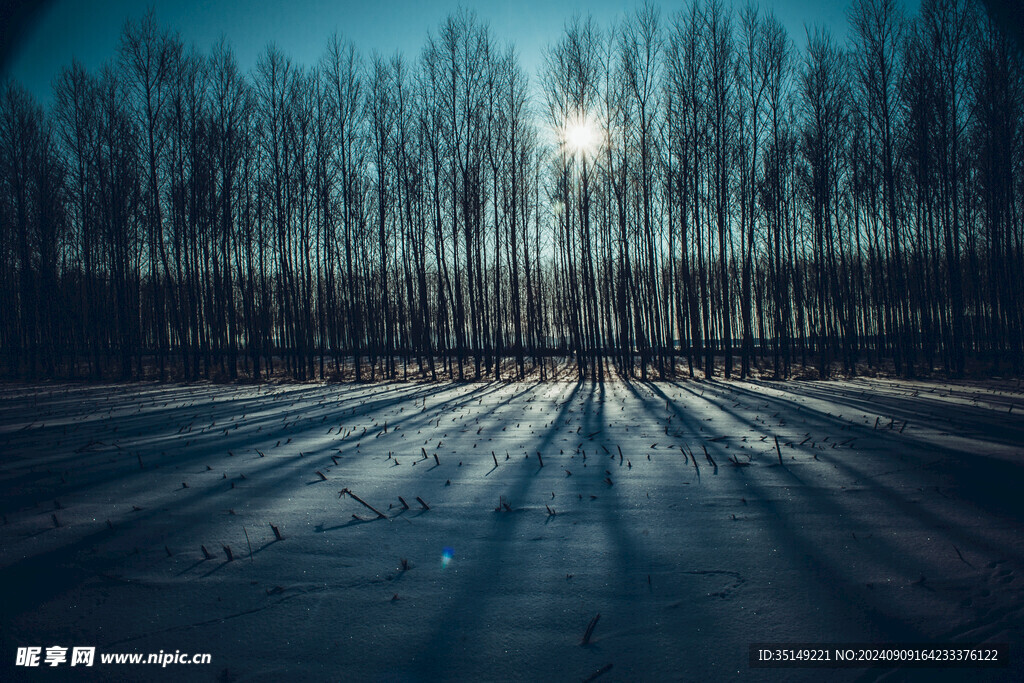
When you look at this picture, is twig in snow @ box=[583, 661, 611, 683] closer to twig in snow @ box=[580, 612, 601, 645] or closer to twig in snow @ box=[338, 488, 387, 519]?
twig in snow @ box=[580, 612, 601, 645]

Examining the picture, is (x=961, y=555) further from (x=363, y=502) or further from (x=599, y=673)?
(x=363, y=502)

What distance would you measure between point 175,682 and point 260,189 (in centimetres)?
2235

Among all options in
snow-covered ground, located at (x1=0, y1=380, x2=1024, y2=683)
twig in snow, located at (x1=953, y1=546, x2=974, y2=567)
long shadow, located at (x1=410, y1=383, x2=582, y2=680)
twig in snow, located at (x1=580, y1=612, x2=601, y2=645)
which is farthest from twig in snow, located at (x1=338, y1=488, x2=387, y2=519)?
twig in snow, located at (x1=953, y1=546, x2=974, y2=567)

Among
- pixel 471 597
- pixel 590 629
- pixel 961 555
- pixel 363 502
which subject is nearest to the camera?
pixel 590 629

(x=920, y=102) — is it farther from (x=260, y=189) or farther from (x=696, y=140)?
(x=260, y=189)

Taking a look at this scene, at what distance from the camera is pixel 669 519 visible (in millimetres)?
2479

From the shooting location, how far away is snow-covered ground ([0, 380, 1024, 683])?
57.7 inches

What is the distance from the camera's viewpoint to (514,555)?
2.09 meters

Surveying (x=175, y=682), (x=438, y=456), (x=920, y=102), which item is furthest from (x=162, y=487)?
(x=920, y=102)

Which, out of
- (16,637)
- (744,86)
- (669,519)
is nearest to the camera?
(16,637)

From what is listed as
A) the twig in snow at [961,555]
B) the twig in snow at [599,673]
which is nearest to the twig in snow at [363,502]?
the twig in snow at [599,673]

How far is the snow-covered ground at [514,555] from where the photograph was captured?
57.7 inches

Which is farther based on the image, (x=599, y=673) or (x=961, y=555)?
(x=961, y=555)

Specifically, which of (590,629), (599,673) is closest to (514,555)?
(590,629)
